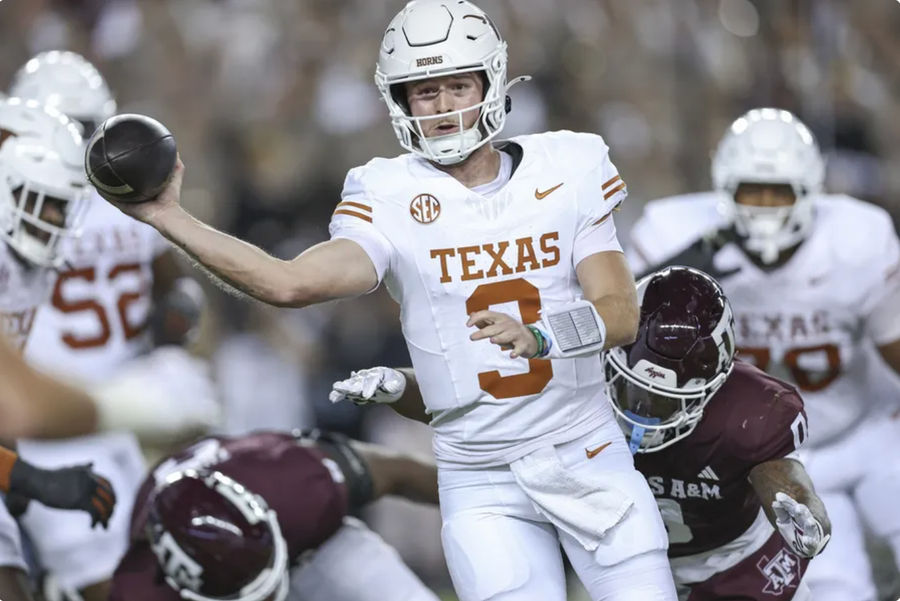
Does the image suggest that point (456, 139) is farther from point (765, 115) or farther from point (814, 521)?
point (765, 115)

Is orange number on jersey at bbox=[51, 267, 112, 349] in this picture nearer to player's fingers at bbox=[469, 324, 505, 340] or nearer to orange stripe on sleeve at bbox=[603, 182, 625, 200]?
orange stripe on sleeve at bbox=[603, 182, 625, 200]

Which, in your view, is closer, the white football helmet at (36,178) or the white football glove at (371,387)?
the white football glove at (371,387)

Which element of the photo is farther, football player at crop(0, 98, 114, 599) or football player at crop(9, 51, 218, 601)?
football player at crop(9, 51, 218, 601)

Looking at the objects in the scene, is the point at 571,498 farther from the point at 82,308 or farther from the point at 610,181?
the point at 82,308

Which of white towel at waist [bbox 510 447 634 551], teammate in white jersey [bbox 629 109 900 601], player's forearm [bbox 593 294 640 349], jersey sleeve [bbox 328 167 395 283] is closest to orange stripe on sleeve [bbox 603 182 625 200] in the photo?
player's forearm [bbox 593 294 640 349]

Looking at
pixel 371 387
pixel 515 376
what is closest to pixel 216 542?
pixel 371 387

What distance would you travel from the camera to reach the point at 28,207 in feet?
16.3

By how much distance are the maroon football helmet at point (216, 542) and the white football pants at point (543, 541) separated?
0.76m

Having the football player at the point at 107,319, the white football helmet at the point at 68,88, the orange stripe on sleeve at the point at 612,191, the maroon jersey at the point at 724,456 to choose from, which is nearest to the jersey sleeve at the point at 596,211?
the orange stripe on sleeve at the point at 612,191

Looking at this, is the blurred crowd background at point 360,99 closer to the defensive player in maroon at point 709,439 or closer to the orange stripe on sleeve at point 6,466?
the orange stripe on sleeve at point 6,466

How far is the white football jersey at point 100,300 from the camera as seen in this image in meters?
5.62

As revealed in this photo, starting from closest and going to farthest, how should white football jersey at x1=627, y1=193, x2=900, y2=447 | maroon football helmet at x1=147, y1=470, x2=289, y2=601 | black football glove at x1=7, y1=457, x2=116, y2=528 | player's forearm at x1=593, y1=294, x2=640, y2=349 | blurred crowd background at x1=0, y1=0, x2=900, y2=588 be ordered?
player's forearm at x1=593, y1=294, x2=640, y2=349 → maroon football helmet at x1=147, y1=470, x2=289, y2=601 → black football glove at x1=7, y1=457, x2=116, y2=528 → white football jersey at x1=627, y1=193, x2=900, y2=447 → blurred crowd background at x1=0, y1=0, x2=900, y2=588

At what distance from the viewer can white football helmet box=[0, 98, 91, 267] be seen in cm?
492

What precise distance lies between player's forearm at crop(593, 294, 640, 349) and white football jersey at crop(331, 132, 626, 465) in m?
0.16
